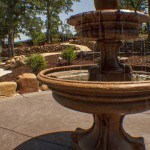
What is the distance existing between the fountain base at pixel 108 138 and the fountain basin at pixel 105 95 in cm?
60

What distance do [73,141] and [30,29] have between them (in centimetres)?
2474

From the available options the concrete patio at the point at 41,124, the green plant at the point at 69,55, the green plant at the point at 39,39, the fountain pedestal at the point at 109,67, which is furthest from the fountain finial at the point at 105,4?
the green plant at the point at 39,39

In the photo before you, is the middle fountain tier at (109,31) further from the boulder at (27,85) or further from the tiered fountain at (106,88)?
the boulder at (27,85)

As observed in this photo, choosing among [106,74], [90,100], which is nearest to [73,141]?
[106,74]

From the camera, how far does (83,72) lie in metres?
4.30

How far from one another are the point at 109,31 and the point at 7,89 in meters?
4.77

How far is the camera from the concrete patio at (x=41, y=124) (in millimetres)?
3393

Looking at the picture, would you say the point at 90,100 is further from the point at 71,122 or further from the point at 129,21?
the point at 71,122

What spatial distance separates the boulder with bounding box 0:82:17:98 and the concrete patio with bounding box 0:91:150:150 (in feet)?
3.08

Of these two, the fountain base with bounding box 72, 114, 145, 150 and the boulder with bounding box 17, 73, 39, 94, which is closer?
the fountain base with bounding box 72, 114, 145, 150

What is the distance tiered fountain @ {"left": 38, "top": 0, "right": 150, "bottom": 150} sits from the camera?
205 cm

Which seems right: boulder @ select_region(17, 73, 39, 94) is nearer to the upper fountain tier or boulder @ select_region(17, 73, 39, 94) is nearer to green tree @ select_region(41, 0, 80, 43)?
the upper fountain tier

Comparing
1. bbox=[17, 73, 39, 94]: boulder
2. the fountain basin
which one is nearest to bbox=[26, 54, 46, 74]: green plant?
bbox=[17, 73, 39, 94]: boulder

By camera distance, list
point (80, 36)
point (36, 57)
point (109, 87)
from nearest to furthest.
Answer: point (109, 87)
point (80, 36)
point (36, 57)
